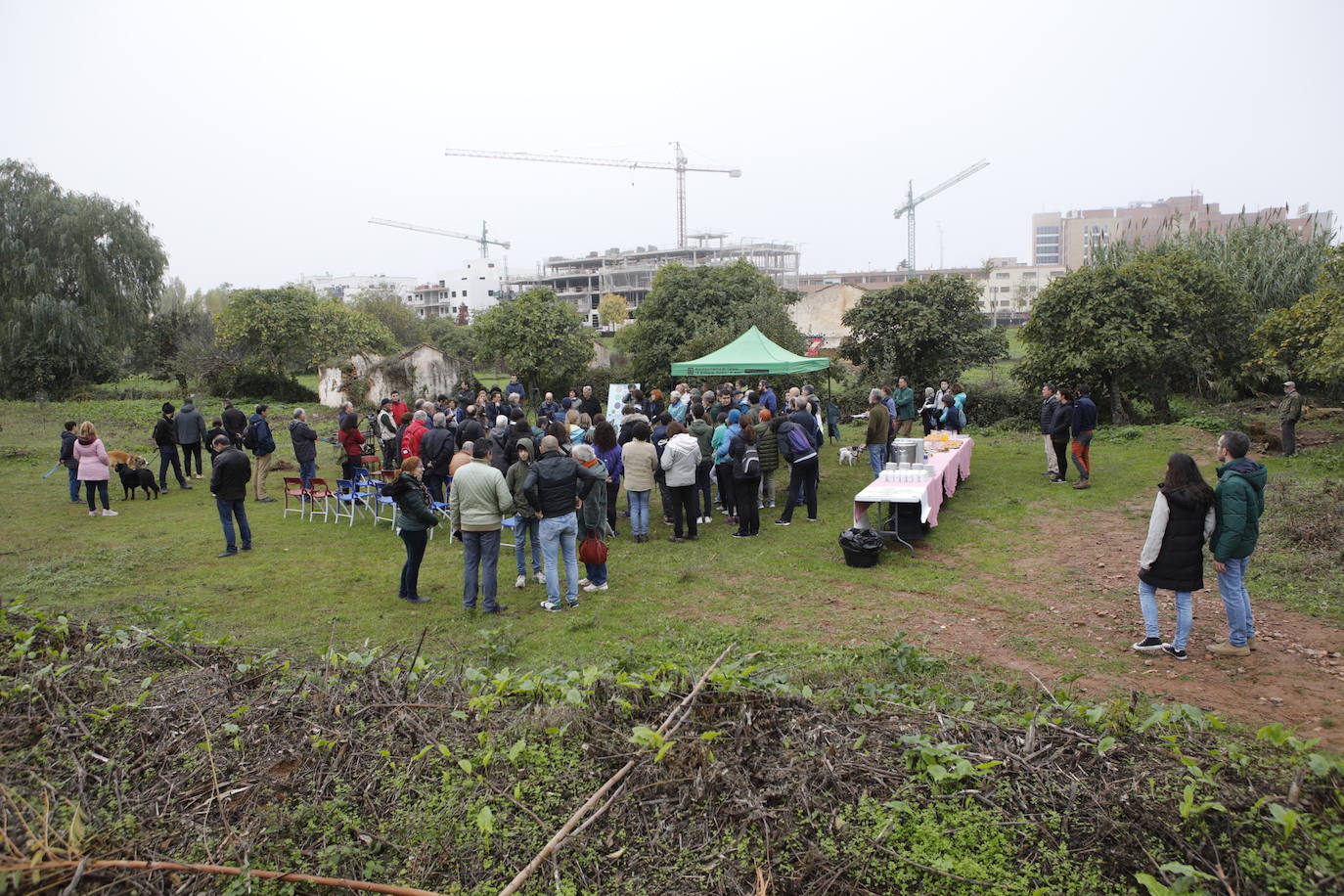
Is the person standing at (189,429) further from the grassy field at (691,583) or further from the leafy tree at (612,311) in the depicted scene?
the leafy tree at (612,311)

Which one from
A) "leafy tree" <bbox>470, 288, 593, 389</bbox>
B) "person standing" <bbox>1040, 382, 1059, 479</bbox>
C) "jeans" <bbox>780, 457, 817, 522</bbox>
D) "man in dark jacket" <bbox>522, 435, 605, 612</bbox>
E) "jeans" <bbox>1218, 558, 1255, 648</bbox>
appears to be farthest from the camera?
"leafy tree" <bbox>470, 288, 593, 389</bbox>

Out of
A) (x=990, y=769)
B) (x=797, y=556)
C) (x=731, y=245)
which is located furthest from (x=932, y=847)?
(x=731, y=245)

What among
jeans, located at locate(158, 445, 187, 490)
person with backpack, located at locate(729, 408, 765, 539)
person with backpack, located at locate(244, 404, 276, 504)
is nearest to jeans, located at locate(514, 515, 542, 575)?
person with backpack, located at locate(729, 408, 765, 539)

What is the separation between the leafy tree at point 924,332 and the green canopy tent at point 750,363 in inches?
231

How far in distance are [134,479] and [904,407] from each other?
1328 cm

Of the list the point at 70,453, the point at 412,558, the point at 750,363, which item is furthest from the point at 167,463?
the point at 750,363

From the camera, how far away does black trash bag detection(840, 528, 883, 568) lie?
8758mm

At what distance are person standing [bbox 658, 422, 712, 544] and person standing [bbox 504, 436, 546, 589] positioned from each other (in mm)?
2000

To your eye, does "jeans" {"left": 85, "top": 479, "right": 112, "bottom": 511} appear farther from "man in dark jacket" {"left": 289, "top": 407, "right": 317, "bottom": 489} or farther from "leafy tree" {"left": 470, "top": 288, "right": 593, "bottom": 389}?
"leafy tree" {"left": 470, "top": 288, "right": 593, "bottom": 389}

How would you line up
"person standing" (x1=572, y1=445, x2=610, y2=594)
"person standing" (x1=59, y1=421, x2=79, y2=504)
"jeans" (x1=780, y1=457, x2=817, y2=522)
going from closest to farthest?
"person standing" (x1=572, y1=445, x2=610, y2=594) → "jeans" (x1=780, y1=457, x2=817, y2=522) → "person standing" (x1=59, y1=421, x2=79, y2=504)

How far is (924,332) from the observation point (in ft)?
66.7

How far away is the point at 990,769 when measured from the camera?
3.67 m

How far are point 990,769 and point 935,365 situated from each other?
60.6ft

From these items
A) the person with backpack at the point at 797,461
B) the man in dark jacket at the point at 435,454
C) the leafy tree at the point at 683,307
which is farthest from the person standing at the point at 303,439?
the leafy tree at the point at 683,307
